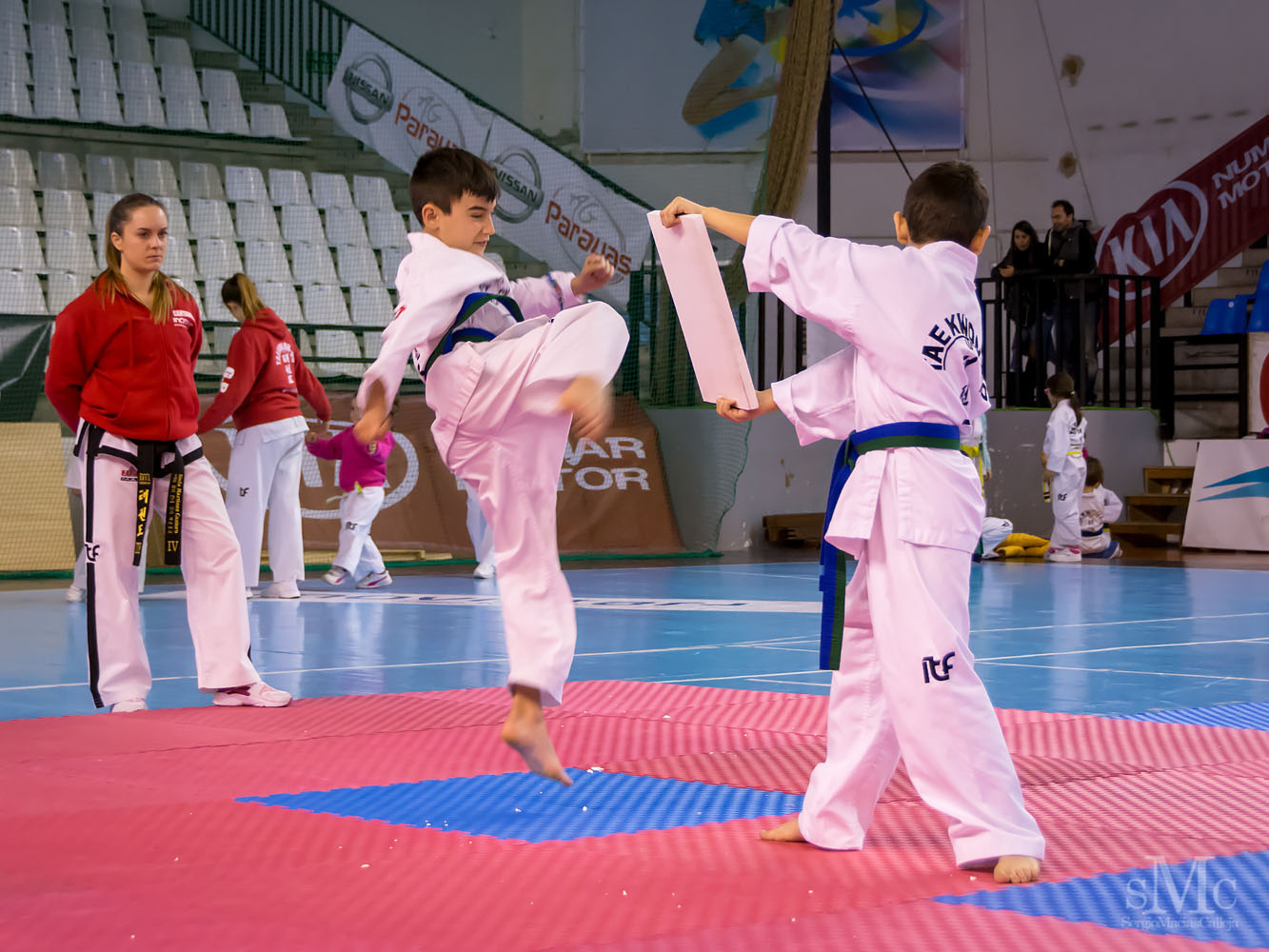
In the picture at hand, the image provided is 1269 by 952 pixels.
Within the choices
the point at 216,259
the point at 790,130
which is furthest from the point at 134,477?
the point at 216,259

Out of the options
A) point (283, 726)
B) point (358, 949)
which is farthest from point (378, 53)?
point (358, 949)

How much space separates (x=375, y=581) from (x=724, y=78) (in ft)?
31.3

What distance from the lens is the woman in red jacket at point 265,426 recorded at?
7.35 m

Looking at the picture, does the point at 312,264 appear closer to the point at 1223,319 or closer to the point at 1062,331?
the point at 1062,331

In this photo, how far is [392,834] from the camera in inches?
106

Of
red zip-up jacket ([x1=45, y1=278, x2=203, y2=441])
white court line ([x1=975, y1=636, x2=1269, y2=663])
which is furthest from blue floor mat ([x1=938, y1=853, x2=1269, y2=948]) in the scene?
white court line ([x1=975, y1=636, x2=1269, y2=663])

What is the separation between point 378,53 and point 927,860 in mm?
13246

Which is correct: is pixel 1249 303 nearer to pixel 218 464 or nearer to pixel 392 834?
pixel 218 464

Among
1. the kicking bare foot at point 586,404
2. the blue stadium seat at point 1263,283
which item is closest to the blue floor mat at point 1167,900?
the kicking bare foot at point 586,404

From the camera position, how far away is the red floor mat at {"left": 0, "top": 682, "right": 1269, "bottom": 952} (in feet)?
6.79

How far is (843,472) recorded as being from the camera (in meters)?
2.67

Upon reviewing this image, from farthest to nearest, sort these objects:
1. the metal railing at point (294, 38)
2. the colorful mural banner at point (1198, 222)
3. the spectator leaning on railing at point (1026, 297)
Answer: the colorful mural banner at point (1198, 222), the metal railing at point (294, 38), the spectator leaning on railing at point (1026, 297)

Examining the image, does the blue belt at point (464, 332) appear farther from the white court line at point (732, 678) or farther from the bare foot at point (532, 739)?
the white court line at point (732, 678)

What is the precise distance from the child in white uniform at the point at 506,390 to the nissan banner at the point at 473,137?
11.0 meters
